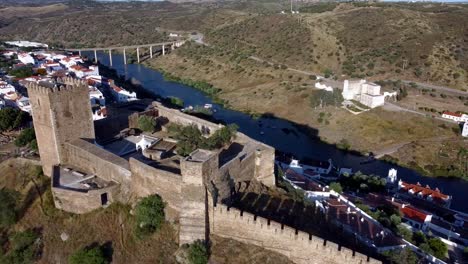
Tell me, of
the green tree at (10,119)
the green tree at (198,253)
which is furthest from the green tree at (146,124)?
the green tree at (198,253)

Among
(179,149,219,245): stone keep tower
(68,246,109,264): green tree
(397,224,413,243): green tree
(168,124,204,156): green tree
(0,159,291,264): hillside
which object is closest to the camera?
(179,149,219,245): stone keep tower

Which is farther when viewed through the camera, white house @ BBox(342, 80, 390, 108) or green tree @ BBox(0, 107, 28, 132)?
white house @ BBox(342, 80, 390, 108)

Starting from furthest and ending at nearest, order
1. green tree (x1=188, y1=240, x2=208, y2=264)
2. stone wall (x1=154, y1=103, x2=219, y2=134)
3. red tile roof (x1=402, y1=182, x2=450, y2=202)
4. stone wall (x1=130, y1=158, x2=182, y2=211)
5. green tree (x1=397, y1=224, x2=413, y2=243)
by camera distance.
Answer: red tile roof (x1=402, y1=182, x2=450, y2=202) → stone wall (x1=154, y1=103, x2=219, y2=134) → green tree (x1=397, y1=224, x2=413, y2=243) → stone wall (x1=130, y1=158, x2=182, y2=211) → green tree (x1=188, y1=240, x2=208, y2=264)

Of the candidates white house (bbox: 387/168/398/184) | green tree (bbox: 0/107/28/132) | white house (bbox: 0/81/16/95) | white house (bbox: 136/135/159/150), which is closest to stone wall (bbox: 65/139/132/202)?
white house (bbox: 136/135/159/150)

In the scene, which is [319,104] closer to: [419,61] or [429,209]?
[419,61]

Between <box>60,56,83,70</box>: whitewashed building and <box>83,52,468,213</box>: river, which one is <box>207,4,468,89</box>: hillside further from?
<box>60,56,83,70</box>: whitewashed building

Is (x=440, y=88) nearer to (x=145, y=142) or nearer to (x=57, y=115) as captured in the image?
(x=145, y=142)
